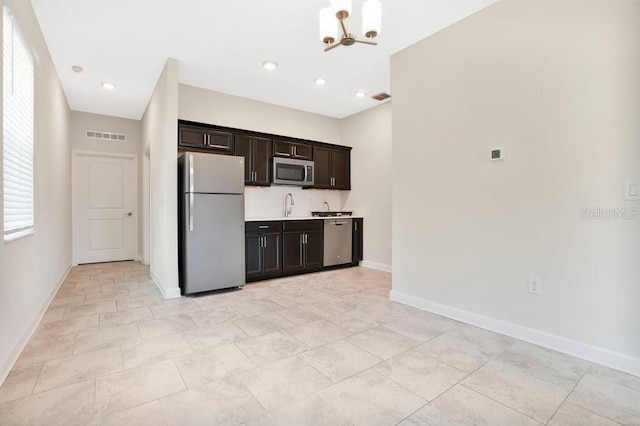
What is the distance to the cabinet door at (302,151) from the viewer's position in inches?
198

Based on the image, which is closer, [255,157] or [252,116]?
[255,157]

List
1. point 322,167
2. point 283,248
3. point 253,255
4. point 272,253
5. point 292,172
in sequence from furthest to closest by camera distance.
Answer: point 322,167
point 292,172
point 283,248
point 272,253
point 253,255

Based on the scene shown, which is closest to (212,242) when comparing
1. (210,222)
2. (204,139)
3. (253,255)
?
(210,222)

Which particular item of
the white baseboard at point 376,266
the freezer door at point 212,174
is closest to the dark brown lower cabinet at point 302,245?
the white baseboard at point 376,266

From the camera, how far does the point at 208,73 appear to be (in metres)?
3.95

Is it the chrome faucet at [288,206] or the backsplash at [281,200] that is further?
the chrome faucet at [288,206]

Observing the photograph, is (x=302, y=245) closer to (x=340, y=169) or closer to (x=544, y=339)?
(x=340, y=169)

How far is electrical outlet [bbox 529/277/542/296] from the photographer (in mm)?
2393

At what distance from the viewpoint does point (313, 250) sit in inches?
191

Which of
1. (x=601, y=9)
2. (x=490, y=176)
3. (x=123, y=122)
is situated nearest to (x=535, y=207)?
(x=490, y=176)

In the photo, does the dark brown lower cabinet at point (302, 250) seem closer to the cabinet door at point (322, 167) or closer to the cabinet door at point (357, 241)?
the cabinet door at point (357, 241)

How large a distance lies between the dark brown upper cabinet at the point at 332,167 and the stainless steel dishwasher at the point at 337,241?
0.70 meters

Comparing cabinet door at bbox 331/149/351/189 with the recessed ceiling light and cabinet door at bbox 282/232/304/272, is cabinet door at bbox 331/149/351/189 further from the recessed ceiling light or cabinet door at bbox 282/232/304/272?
the recessed ceiling light

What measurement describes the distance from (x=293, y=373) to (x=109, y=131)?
581 cm
